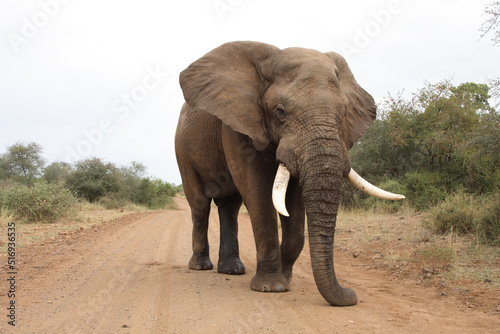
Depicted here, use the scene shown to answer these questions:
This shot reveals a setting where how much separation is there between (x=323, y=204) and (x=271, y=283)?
1.39m

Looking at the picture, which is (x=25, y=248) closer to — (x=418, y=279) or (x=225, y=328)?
(x=225, y=328)

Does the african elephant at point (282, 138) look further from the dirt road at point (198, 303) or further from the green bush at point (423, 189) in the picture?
the green bush at point (423, 189)

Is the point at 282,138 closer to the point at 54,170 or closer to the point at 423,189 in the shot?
the point at 423,189

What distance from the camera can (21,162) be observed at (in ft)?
121

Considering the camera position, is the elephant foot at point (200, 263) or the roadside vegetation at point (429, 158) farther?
the roadside vegetation at point (429, 158)

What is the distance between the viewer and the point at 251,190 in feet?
17.9

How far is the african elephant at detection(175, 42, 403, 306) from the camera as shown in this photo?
4.46 meters

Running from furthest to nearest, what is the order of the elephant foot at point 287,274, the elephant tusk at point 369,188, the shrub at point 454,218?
1. the shrub at point 454,218
2. the elephant foot at point 287,274
3. the elephant tusk at point 369,188

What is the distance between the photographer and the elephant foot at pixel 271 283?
530 centimetres

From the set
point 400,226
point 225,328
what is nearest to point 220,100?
point 225,328

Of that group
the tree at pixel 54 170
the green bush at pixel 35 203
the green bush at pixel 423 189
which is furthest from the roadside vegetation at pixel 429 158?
the tree at pixel 54 170

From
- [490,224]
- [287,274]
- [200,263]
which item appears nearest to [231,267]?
[200,263]

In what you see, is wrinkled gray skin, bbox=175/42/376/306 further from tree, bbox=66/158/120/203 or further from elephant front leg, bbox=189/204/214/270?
tree, bbox=66/158/120/203

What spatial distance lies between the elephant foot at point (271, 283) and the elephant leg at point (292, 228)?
0.39 metres
